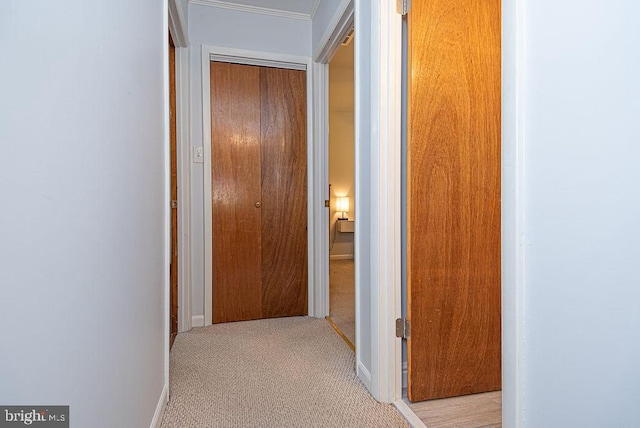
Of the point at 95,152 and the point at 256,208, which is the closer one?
the point at 95,152

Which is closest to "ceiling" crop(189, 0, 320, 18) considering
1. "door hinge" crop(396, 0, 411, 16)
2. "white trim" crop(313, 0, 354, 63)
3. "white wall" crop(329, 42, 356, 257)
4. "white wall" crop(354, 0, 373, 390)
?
"white trim" crop(313, 0, 354, 63)

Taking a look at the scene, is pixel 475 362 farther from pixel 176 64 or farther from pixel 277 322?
pixel 176 64

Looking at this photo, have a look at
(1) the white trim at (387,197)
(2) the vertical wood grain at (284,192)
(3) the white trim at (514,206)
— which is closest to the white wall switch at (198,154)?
(2) the vertical wood grain at (284,192)

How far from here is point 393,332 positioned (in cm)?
154

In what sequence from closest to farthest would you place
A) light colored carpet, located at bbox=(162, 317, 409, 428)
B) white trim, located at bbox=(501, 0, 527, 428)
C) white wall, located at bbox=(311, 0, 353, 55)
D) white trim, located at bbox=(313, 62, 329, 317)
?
white trim, located at bbox=(501, 0, 527, 428) < light colored carpet, located at bbox=(162, 317, 409, 428) < white wall, located at bbox=(311, 0, 353, 55) < white trim, located at bbox=(313, 62, 329, 317)

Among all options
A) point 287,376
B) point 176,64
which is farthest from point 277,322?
point 176,64

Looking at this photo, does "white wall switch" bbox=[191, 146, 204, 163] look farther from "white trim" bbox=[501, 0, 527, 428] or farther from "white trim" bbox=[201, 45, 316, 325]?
"white trim" bbox=[501, 0, 527, 428]

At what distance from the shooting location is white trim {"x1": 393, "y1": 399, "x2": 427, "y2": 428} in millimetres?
1366

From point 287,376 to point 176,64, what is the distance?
7.15 feet

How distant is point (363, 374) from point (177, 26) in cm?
234

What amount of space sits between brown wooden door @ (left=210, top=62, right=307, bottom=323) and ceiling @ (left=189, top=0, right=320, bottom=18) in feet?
1.41

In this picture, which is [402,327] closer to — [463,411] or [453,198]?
[463,411]

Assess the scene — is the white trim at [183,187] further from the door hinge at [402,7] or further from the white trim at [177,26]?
the door hinge at [402,7]

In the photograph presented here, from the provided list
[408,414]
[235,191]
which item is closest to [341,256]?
[235,191]
